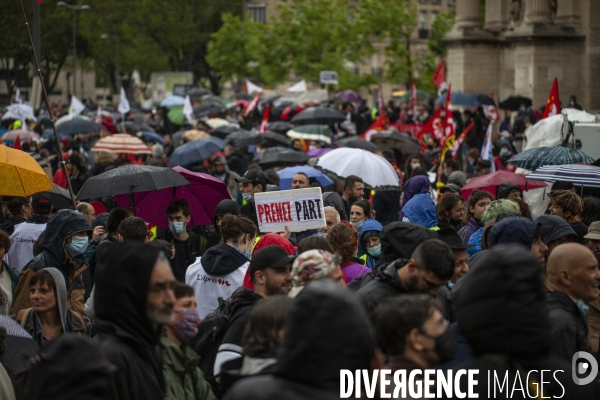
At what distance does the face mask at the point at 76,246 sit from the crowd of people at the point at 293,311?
0.04 ft

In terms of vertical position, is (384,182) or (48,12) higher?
(48,12)

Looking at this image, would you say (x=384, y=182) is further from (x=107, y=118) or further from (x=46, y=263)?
(x=107, y=118)

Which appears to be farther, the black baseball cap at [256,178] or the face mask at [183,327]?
the black baseball cap at [256,178]

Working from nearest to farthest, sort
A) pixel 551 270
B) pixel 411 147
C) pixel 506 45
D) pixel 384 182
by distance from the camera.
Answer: pixel 551 270 → pixel 384 182 → pixel 411 147 → pixel 506 45

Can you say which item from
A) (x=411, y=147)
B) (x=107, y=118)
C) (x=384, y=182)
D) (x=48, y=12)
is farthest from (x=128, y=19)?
(x=384, y=182)

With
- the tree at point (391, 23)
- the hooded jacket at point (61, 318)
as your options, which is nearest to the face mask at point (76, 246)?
the hooded jacket at point (61, 318)

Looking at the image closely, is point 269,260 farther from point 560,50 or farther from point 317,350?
point 560,50

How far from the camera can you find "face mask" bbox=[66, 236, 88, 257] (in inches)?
318

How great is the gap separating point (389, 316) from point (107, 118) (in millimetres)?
30649

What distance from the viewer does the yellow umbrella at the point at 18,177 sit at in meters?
9.27

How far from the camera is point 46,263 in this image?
7.90 m

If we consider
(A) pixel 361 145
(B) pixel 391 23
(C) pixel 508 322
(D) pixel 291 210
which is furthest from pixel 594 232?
(B) pixel 391 23

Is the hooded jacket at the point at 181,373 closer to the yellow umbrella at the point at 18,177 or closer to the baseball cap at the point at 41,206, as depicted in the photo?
the yellow umbrella at the point at 18,177

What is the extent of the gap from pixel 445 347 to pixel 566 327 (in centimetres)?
95
